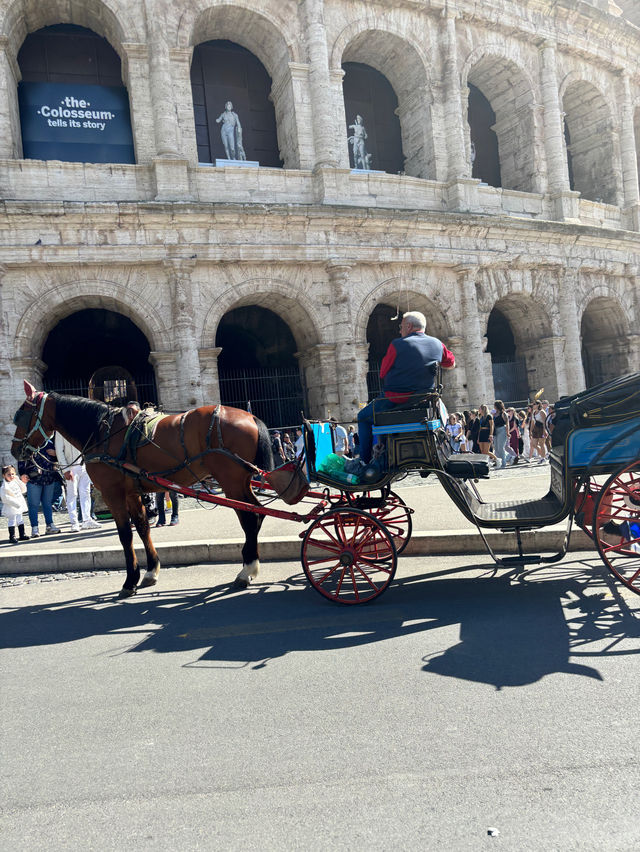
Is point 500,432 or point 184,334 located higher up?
point 184,334

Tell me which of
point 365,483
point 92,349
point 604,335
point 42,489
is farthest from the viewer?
point 604,335

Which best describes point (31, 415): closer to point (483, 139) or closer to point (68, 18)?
point (68, 18)

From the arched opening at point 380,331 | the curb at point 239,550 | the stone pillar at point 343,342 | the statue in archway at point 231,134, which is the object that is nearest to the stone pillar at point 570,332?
the arched opening at point 380,331

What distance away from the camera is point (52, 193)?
44.7 ft

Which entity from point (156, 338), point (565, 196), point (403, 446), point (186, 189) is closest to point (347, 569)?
point (403, 446)

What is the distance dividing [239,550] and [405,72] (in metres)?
15.9

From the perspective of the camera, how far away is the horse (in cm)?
561

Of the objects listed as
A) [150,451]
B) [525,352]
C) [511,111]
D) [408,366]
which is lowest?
[150,451]

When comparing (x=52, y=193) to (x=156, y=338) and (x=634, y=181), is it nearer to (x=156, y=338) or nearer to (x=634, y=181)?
(x=156, y=338)

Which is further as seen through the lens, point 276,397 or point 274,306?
point 276,397

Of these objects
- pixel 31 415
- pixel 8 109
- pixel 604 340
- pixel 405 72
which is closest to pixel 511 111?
pixel 405 72

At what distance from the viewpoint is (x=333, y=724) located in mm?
2885

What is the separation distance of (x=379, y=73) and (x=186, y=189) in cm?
797

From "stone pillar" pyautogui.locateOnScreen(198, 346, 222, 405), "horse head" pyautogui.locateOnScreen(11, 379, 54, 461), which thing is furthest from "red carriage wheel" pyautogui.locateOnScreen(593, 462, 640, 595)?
"stone pillar" pyautogui.locateOnScreen(198, 346, 222, 405)
